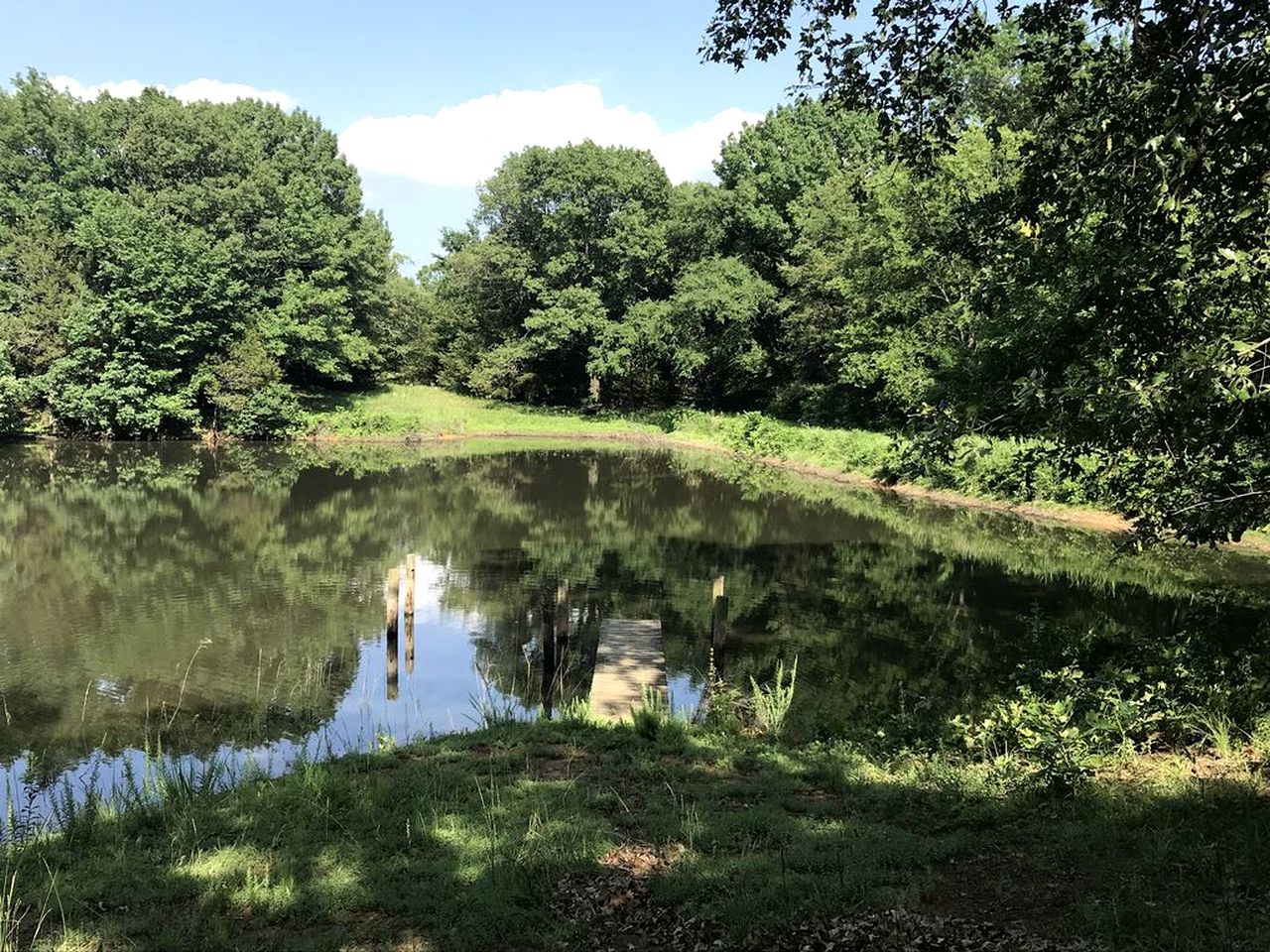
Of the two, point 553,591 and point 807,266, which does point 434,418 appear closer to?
point 807,266

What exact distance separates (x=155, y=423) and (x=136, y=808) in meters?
34.3

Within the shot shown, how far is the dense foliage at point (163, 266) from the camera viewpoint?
34875mm

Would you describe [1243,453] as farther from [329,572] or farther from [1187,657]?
[329,572]

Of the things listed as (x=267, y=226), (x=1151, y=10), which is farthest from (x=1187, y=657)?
(x=267, y=226)

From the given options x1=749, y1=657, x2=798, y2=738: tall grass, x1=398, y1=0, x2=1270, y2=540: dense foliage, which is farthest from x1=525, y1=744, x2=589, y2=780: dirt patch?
x1=398, y1=0, x2=1270, y2=540: dense foliage

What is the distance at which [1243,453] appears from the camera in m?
6.61

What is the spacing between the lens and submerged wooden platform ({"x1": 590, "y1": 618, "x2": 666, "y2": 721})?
1002 cm

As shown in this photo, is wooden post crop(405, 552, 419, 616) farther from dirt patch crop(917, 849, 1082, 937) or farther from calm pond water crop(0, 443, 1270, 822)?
dirt patch crop(917, 849, 1082, 937)

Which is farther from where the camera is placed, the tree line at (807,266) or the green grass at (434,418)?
the green grass at (434,418)

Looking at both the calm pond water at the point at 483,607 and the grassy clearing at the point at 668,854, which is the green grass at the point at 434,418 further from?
the grassy clearing at the point at 668,854

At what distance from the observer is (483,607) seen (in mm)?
15305

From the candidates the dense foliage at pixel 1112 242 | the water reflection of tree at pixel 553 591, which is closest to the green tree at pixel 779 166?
the water reflection of tree at pixel 553 591

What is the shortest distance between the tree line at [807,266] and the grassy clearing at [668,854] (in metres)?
2.20

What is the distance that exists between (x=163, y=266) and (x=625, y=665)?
110ft
